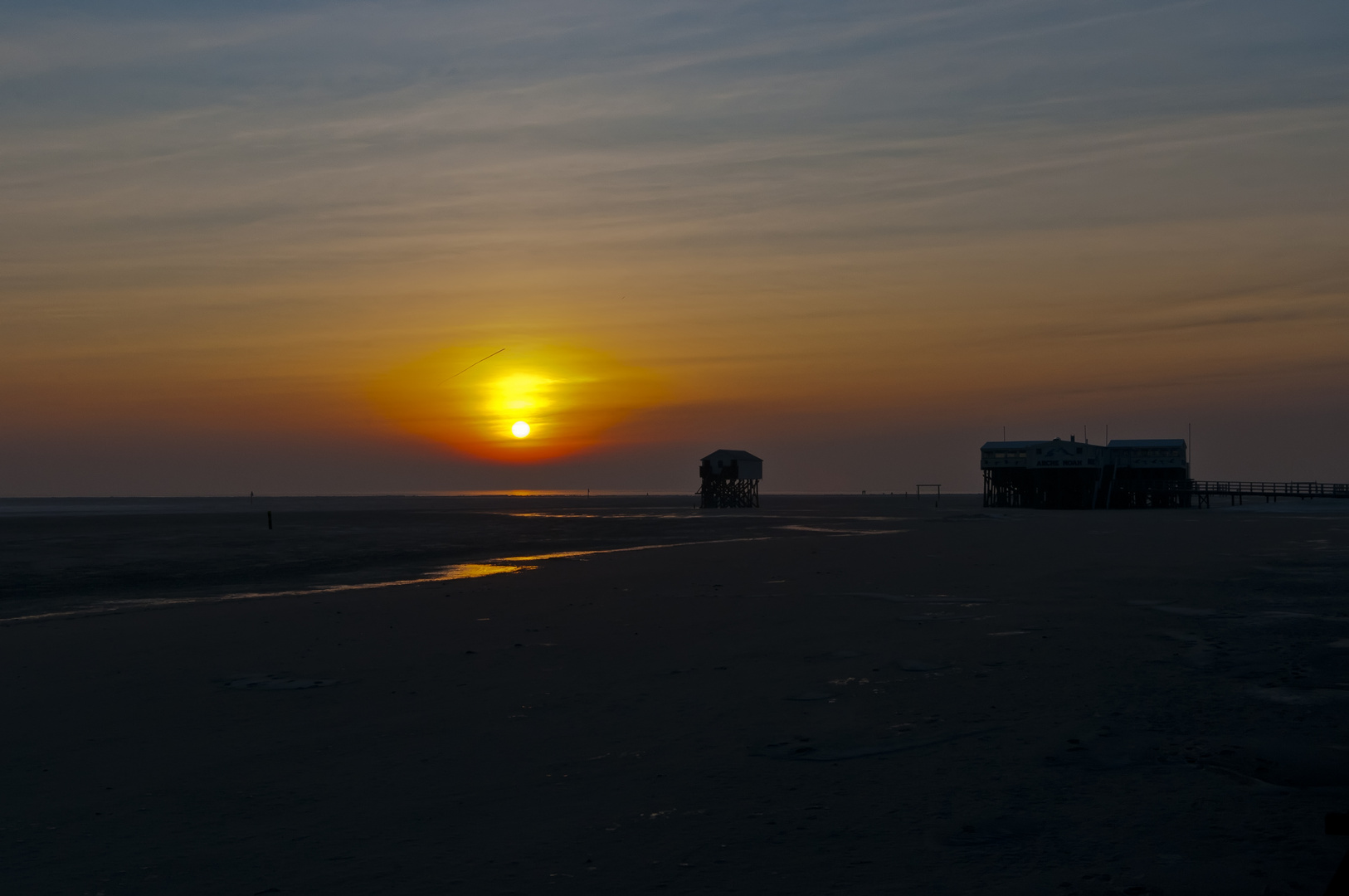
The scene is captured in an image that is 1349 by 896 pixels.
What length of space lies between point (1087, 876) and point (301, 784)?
6.35 m

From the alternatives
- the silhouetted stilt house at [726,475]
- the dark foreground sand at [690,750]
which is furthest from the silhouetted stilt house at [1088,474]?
the dark foreground sand at [690,750]

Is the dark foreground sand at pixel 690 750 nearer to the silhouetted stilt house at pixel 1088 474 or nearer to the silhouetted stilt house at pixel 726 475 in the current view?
the silhouetted stilt house at pixel 1088 474

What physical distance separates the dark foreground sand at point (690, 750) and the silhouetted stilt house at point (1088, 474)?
9592 cm

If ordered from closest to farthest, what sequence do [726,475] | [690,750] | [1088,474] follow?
1. [690,750]
2. [1088,474]
3. [726,475]

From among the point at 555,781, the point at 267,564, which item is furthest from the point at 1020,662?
the point at 267,564

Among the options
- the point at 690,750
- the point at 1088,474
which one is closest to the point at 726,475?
the point at 1088,474

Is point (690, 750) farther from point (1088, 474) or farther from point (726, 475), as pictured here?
point (726, 475)

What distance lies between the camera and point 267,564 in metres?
38.5

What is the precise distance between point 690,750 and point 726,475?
12586 centimetres

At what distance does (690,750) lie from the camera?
1005 centimetres

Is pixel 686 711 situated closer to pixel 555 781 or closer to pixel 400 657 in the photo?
pixel 555 781

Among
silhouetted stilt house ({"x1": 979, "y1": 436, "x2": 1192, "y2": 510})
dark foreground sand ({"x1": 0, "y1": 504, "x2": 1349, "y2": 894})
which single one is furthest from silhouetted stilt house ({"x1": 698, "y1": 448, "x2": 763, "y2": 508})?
dark foreground sand ({"x1": 0, "y1": 504, "x2": 1349, "y2": 894})

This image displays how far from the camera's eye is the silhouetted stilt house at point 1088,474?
111250 mm

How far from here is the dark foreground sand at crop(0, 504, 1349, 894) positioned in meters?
7.11
